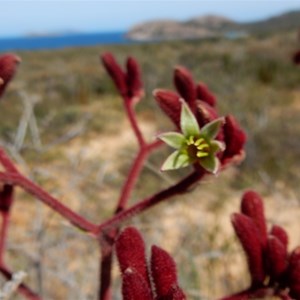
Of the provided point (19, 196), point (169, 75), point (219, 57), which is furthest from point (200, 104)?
point (219, 57)

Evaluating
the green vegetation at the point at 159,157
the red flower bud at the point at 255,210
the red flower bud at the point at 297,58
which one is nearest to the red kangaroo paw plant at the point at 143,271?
the red flower bud at the point at 255,210

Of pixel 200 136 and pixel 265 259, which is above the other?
pixel 200 136

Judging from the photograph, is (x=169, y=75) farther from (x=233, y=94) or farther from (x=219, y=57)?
(x=219, y=57)

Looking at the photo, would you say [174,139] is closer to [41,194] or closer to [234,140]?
[234,140]

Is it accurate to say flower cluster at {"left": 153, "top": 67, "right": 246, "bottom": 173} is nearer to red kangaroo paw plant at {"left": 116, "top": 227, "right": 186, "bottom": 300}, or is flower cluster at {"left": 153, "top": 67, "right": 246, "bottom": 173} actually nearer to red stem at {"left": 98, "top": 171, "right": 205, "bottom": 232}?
red stem at {"left": 98, "top": 171, "right": 205, "bottom": 232}

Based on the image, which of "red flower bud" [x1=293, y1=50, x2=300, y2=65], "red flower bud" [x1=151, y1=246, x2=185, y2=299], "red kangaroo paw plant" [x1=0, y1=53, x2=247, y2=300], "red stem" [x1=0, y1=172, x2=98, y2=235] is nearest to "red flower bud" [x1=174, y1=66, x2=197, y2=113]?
"red kangaroo paw plant" [x1=0, y1=53, x2=247, y2=300]

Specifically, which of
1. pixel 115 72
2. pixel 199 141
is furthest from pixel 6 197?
pixel 199 141
